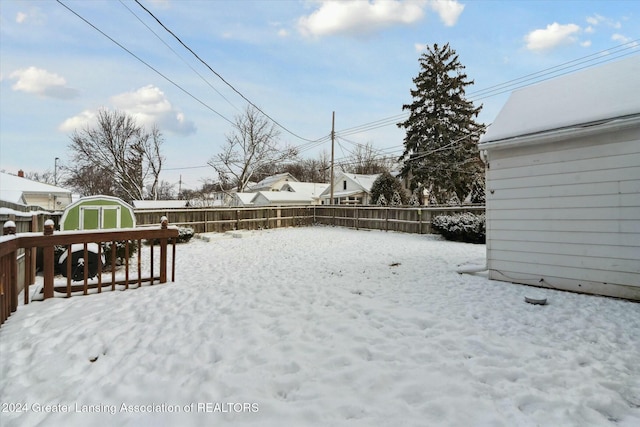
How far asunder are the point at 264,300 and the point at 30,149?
22331 mm

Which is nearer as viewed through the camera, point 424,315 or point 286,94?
point 424,315

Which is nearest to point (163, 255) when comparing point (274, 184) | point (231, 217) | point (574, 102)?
point (574, 102)

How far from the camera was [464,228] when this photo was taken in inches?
396

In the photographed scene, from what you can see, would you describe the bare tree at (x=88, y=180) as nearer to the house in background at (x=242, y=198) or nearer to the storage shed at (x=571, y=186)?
the house in background at (x=242, y=198)

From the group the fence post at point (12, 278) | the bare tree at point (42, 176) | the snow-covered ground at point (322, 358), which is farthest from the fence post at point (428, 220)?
the bare tree at point (42, 176)

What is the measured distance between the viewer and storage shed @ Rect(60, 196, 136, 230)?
23.1ft

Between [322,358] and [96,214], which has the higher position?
[96,214]

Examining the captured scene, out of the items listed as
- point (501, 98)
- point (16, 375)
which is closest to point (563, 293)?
point (16, 375)

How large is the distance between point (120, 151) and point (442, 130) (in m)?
24.3

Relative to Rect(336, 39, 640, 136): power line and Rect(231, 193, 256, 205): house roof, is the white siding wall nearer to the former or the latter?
Rect(336, 39, 640, 136): power line

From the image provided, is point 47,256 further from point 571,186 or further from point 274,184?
point 274,184

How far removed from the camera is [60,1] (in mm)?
5883

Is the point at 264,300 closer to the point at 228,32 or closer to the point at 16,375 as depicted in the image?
the point at 16,375

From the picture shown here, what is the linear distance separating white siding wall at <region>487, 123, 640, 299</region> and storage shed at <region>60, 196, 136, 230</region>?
855cm
